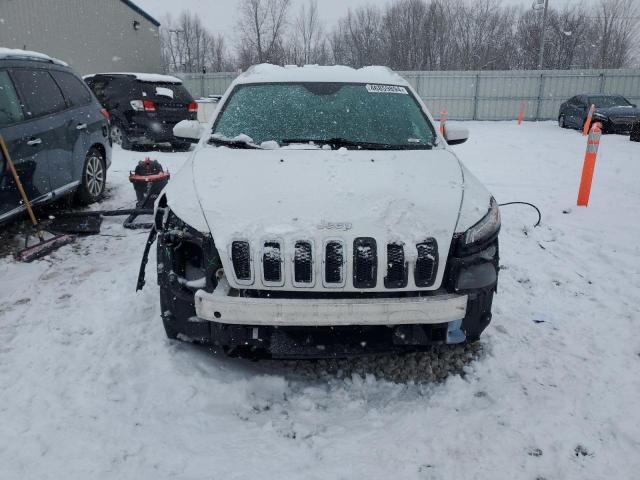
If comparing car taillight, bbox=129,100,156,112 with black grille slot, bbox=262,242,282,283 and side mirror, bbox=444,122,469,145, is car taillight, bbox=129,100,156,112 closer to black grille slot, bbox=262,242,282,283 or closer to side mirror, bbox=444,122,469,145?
side mirror, bbox=444,122,469,145

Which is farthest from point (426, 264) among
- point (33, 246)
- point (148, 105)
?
point (148, 105)

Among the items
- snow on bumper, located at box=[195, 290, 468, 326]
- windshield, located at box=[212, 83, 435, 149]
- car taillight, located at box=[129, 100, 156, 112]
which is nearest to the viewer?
snow on bumper, located at box=[195, 290, 468, 326]

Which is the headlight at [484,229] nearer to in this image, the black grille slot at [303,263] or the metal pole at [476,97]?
the black grille slot at [303,263]

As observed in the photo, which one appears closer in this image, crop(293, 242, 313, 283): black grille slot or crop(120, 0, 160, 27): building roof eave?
crop(293, 242, 313, 283): black grille slot

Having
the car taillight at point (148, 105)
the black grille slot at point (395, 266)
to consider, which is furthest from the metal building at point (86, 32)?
the black grille slot at point (395, 266)

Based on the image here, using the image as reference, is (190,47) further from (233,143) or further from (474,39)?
(233,143)

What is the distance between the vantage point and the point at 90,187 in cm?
593

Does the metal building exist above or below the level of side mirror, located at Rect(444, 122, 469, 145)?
above

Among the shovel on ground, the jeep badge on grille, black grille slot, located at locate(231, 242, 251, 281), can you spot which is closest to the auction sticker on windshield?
the jeep badge on grille

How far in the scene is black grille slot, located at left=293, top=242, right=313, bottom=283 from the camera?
2.29 metres

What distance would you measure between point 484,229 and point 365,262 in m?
0.72

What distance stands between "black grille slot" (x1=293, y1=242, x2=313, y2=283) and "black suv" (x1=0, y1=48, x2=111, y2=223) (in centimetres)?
326

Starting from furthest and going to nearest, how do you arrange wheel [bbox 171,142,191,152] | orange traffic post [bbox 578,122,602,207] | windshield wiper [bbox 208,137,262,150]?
wheel [bbox 171,142,191,152]
orange traffic post [bbox 578,122,602,207]
windshield wiper [bbox 208,137,262,150]

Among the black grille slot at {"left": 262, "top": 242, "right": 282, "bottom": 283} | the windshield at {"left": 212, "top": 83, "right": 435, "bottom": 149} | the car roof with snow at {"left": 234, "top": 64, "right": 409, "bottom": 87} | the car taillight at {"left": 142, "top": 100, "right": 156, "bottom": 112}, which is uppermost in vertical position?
the car roof with snow at {"left": 234, "top": 64, "right": 409, "bottom": 87}
